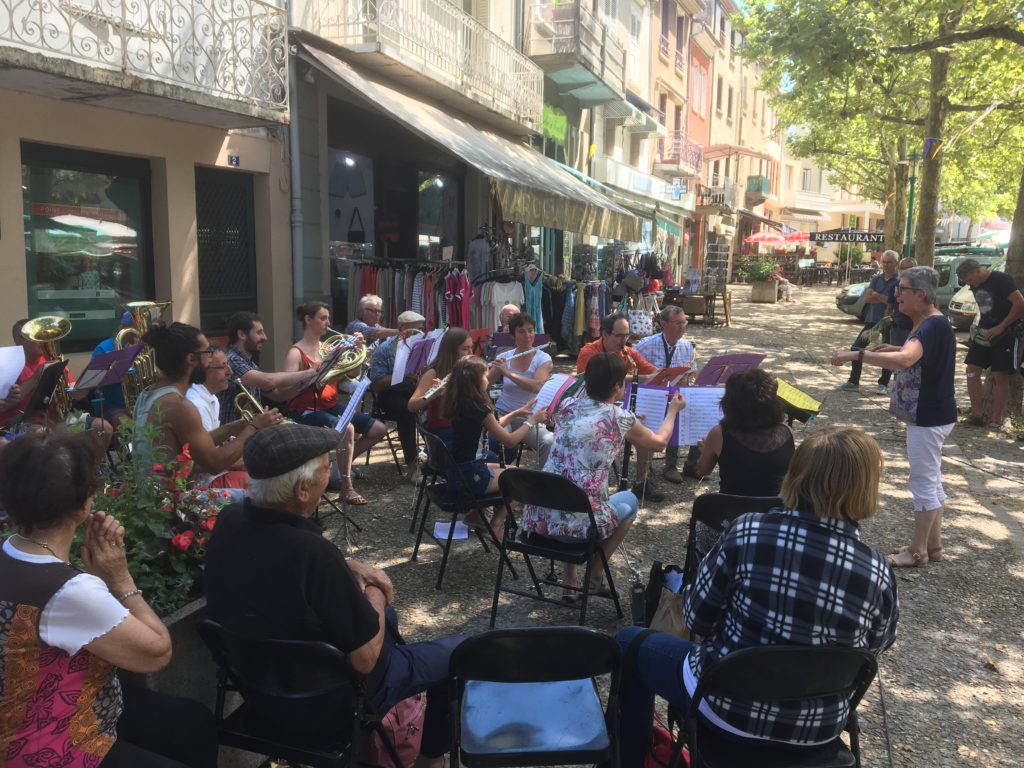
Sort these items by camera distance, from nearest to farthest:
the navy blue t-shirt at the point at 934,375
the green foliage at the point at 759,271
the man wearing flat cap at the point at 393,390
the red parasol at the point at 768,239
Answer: the navy blue t-shirt at the point at 934,375, the man wearing flat cap at the point at 393,390, the green foliage at the point at 759,271, the red parasol at the point at 768,239

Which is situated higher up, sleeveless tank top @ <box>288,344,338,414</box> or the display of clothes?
the display of clothes

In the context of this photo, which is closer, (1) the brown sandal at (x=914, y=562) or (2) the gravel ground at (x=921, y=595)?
(2) the gravel ground at (x=921, y=595)

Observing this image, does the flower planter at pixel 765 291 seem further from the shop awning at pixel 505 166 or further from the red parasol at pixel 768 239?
the shop awning at pixel 505 166

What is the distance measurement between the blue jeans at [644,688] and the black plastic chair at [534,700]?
155 millimetres

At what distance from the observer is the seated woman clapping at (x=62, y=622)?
173 centimetres

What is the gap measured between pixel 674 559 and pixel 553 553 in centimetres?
141

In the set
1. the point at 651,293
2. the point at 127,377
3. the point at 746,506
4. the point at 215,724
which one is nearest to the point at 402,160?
the point at 651,293

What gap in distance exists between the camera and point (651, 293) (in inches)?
558

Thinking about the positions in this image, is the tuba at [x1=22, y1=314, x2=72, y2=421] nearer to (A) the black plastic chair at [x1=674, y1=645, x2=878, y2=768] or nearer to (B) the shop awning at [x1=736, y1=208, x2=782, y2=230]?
(A) the black plastic chair at [x1=674, y1=645, x2=878, y2=768]

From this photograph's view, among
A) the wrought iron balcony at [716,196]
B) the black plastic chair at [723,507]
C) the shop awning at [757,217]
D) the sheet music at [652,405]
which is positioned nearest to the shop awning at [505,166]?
the sheet music at [652,405]

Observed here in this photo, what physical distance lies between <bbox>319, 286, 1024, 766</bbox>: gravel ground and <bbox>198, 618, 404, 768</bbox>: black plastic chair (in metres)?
1.51

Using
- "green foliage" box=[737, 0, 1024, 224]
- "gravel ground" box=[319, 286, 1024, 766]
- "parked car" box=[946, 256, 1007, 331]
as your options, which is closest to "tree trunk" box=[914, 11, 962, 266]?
"green foliage" box=[737, 0, 1024, 224]

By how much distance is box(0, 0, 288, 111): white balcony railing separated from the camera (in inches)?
228

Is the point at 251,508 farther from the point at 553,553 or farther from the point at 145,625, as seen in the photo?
the point at 553,553
